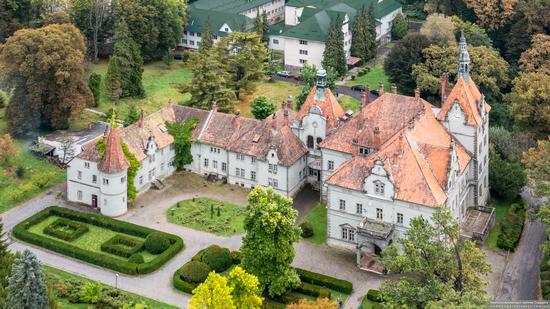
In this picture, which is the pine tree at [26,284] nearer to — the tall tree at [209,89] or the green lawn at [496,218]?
the green lawn at [496,218]

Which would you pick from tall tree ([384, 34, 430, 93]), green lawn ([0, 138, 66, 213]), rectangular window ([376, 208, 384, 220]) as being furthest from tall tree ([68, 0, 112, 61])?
rectangular window ([376, 208, 384, 220])

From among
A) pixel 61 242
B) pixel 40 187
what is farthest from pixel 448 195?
pixel 40 187

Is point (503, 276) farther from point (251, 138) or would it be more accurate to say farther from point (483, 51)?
point (483, 51)

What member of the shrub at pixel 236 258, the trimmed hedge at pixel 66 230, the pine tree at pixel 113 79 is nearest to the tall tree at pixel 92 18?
the pine tree at pixel 113 79

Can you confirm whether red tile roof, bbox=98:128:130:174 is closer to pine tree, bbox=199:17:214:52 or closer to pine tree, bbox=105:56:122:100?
pine tree, bbox=105:56:122:100

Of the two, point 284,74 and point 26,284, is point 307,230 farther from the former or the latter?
point 284,74

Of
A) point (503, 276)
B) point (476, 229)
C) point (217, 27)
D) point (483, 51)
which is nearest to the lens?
point (503, 276)

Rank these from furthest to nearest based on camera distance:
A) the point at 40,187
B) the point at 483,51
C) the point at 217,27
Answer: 1. the point at 217,27
2. the point at 483,51
3. the point at 40,187
